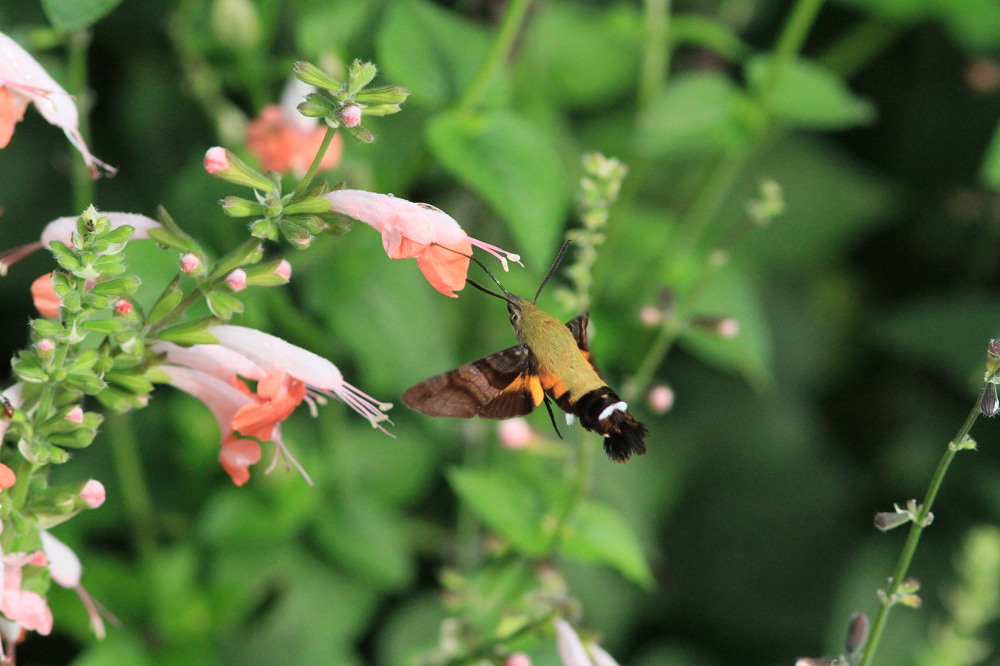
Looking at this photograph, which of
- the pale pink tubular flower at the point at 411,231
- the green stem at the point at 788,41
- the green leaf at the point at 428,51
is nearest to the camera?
the pale pink tubular flower at the point at 411,231

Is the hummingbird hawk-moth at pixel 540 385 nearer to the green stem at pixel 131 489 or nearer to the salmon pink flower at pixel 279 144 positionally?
the salmon pink flower at pixel 279 144

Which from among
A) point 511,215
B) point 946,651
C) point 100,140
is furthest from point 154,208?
point 946,651

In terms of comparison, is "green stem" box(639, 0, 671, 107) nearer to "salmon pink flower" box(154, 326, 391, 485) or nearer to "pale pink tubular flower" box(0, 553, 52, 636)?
"salmon pink flower" box(154, 326, 391, 485)

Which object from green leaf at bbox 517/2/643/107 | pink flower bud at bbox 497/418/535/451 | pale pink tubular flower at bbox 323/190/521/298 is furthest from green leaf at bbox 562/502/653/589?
green leaf at bbox 517/2/643/107

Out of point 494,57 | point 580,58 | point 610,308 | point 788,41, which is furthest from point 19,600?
point 580,58

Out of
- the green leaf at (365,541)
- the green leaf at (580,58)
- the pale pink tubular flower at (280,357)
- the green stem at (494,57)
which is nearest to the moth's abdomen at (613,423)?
the pale pink tubular flower at (280,357)

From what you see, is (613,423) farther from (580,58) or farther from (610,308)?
(580,58)
